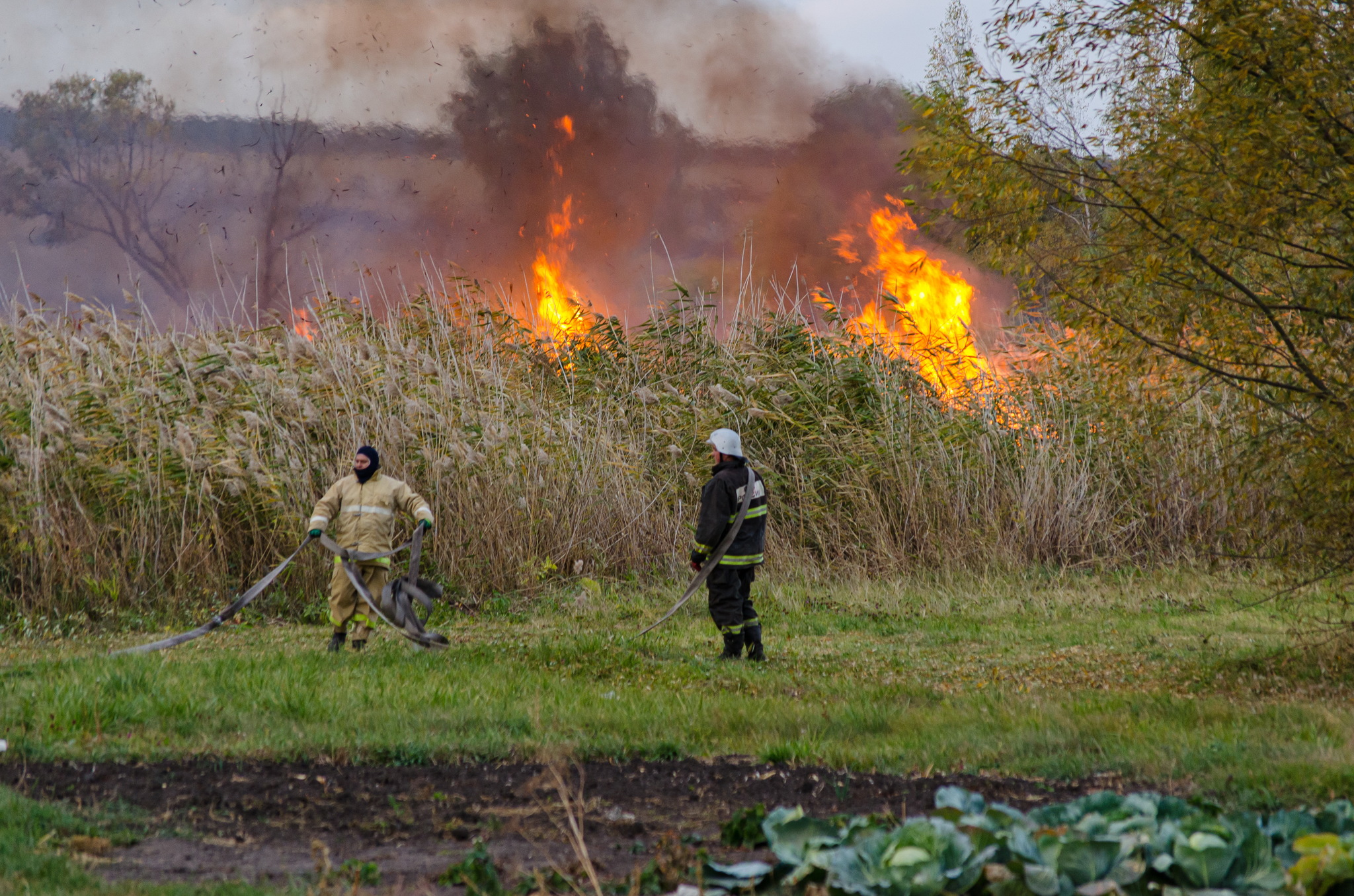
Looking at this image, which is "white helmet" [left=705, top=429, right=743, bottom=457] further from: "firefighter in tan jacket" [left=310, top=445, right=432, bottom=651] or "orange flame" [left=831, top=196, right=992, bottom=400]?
"orange flame" [left=831, top=196, right=992, bottom=400]

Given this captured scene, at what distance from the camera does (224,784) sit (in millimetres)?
4773

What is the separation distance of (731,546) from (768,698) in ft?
5.67

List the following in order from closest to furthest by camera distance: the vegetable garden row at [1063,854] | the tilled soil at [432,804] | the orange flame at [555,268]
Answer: the vegetable garden row at [1063,854], the tilled soil at [432,804], the orange flame at [555,268]

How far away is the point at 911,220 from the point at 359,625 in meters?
15.2

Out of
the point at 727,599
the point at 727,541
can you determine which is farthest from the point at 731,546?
the point at 727,599

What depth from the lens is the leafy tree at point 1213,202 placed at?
20.5ft

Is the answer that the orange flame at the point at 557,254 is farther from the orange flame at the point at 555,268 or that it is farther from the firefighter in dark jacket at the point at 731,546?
the firefighter in dark jacket at the point at 731,546

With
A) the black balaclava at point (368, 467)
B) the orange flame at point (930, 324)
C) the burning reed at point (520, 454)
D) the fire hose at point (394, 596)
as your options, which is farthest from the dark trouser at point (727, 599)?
the orange flame at point (930, 324)

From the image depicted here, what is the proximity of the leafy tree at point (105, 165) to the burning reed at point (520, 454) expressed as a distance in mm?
12342

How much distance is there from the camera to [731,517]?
323 inches

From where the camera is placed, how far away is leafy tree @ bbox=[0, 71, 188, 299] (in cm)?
2281

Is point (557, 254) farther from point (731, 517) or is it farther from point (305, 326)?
point (731, 517)

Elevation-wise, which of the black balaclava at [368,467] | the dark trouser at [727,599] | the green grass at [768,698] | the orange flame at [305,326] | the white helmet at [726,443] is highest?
the orange flame at [305,326]

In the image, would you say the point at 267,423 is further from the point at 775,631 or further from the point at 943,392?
the point at 943,392
